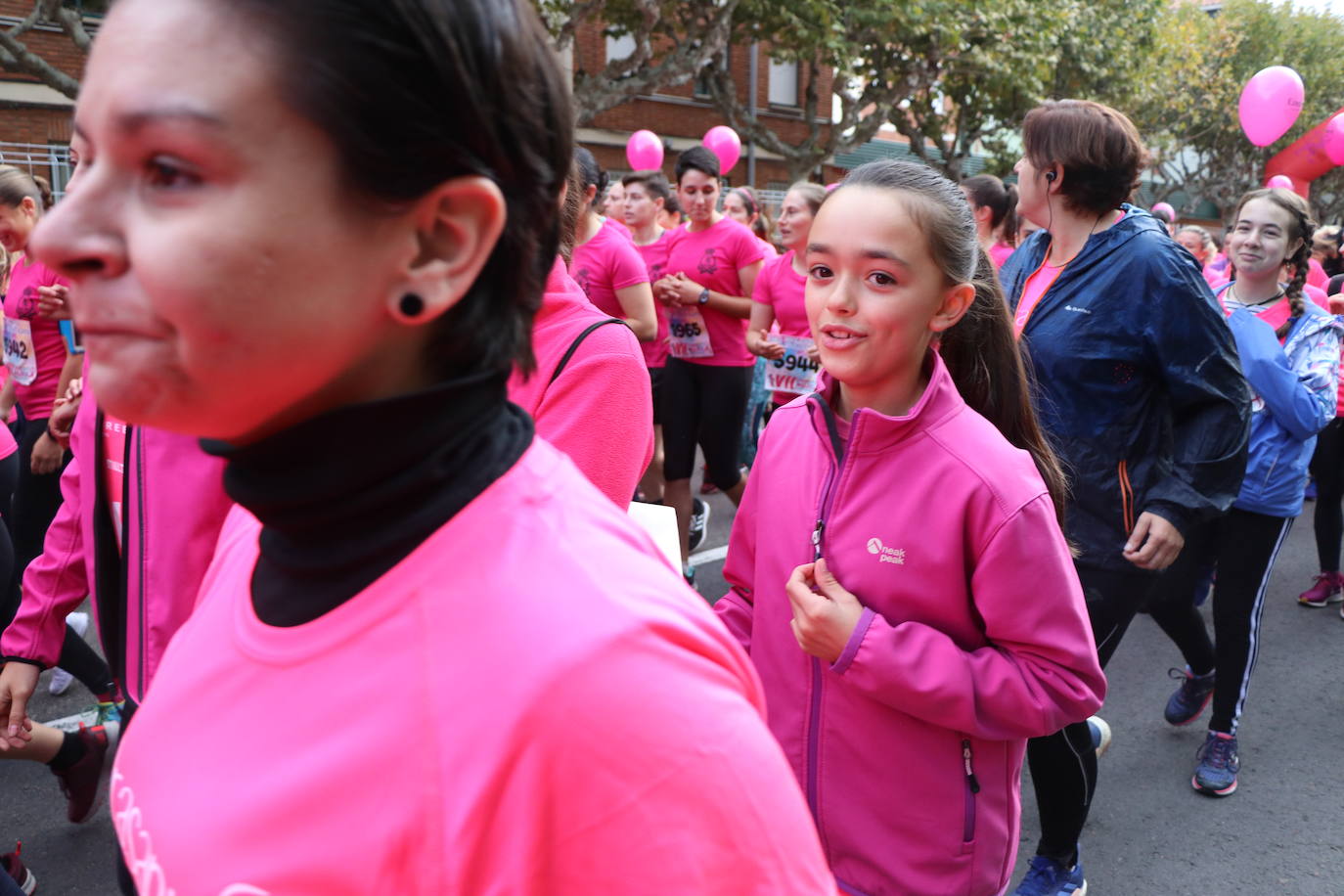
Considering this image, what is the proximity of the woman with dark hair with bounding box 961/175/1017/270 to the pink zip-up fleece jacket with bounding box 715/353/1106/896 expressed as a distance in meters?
3.93

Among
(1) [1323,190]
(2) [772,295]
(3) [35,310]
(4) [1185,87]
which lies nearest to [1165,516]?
(2) [772,295]

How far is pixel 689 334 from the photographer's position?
585 cm

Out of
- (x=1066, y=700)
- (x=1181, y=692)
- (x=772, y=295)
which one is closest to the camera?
(x=1066, y=700)

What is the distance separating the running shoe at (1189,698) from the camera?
13.3 feet

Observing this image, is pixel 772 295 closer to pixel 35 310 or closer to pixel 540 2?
pixel 35 310

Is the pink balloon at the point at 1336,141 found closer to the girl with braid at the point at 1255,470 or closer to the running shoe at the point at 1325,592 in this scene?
the running shoe at the point at 1325,592

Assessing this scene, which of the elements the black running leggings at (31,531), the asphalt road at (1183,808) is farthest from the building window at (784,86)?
the black running leggings at (31,531)

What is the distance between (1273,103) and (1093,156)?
24.5 feet

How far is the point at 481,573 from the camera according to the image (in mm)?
695

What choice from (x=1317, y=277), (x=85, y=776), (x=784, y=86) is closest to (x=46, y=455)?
(x=85, y=776)

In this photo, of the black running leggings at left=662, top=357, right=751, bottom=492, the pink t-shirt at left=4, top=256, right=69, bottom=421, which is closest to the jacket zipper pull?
the black running leggings at left=662, top=357, right=751, bottom=492

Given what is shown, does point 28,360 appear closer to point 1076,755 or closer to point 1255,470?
point 1076,755

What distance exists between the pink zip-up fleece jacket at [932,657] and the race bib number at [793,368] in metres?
3.62

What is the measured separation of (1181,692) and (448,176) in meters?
4.14
